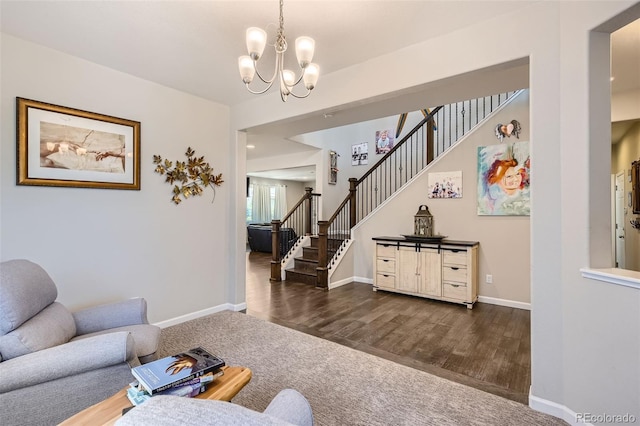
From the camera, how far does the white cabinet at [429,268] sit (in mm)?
4199

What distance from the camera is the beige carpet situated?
6.30ft

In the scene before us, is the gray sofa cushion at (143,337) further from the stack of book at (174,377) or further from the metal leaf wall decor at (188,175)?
the metal leaf wall decor at (188,175)

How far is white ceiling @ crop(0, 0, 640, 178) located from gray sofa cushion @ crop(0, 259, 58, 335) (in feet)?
5.76

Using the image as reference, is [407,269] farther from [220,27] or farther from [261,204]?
[261,204]

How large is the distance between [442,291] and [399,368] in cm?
218

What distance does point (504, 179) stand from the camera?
4.20 meters

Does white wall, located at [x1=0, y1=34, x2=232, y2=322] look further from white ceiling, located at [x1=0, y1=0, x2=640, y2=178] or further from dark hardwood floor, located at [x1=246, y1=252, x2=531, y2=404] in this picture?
dark hardwood floor, located at [x1=246, y1=252, x2=531, y2=404]

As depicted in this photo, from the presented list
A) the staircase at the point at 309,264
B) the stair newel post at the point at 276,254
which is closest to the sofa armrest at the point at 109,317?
the staircase at the point at 309,264

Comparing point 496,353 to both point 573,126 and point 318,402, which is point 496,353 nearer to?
point 318,402

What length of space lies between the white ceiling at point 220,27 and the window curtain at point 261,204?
29.6 ft

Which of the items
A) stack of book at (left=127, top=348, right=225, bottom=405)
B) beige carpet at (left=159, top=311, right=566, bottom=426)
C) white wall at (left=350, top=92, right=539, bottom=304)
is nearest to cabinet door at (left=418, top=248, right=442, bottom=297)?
white wall at (left=350, top=92, right=539, bottom=304)

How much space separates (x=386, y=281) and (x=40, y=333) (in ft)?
13.6

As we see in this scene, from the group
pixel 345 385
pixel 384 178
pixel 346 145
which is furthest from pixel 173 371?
pixel 346 145

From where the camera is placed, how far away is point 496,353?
279cm
